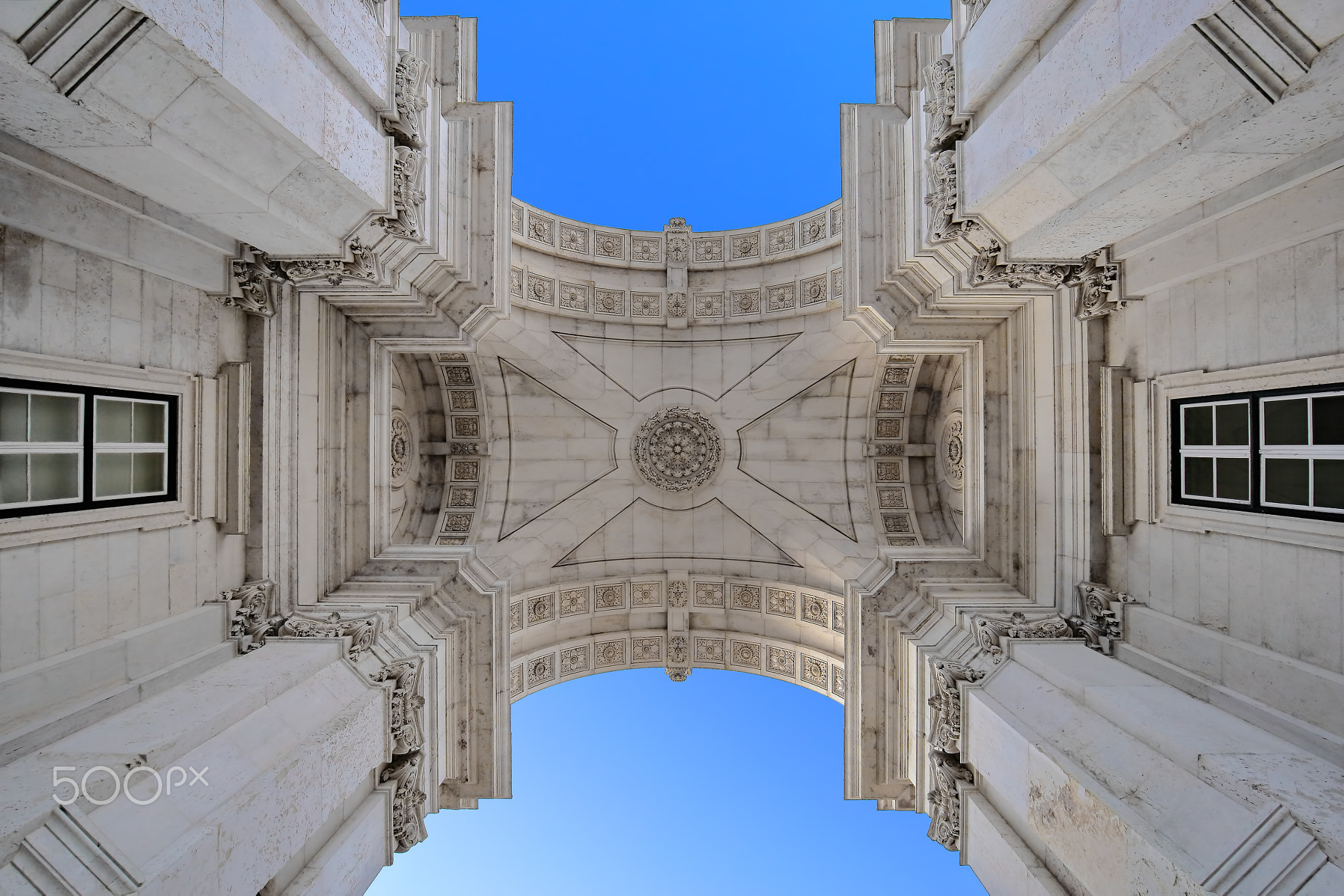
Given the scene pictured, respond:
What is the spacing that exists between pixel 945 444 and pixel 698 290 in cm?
750

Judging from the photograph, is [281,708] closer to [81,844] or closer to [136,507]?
[81,844]

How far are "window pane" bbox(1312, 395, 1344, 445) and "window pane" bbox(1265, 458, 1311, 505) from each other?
31 cm

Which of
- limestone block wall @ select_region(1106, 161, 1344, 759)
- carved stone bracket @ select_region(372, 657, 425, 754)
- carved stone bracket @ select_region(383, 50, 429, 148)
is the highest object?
carved stone bracket @ select_region(383, 50, 429, 148)

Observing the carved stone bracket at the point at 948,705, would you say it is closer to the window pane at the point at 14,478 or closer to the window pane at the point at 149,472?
the window pane at the point at 149,472

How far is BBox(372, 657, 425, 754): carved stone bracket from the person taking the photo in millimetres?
9562

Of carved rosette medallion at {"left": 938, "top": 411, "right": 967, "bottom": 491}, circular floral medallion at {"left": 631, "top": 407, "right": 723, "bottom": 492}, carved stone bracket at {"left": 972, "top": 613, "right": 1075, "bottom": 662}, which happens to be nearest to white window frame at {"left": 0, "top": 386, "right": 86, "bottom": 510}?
circular floral medallion at {"left": 631, "top": 407, "right": 723, "bottom": 492}

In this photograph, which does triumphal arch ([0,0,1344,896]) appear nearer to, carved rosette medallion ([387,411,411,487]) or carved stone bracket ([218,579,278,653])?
carved stone bracket ([218,579,278,653])

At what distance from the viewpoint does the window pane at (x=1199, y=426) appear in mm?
8234

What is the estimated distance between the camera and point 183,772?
249 inches

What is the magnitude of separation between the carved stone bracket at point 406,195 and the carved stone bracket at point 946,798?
36.1 feet

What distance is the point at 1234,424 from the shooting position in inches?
311

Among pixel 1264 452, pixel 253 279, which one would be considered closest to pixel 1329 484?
pixel 1264 452

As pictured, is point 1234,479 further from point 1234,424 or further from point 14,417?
point 14,417

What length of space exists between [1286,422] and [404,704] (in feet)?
39.2
